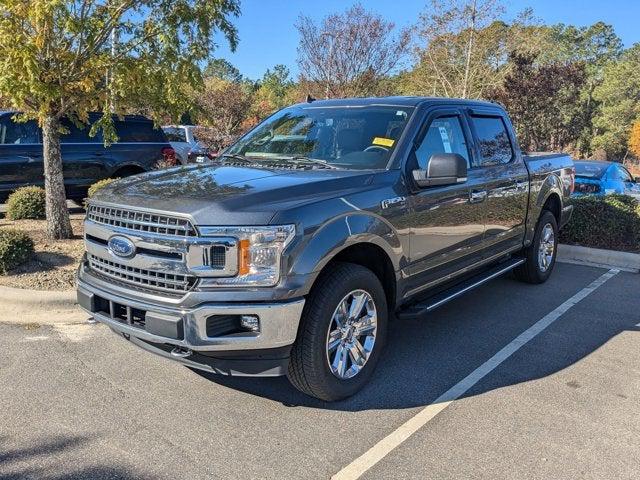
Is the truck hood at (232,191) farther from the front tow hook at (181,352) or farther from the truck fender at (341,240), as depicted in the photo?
the front tow hook at (181,352)

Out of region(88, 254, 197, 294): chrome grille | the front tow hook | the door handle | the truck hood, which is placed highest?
the truck hood

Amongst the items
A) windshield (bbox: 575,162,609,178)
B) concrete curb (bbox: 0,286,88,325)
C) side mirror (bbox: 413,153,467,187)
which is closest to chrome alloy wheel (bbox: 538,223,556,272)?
side mirror (bbox: 413,153,467,187)

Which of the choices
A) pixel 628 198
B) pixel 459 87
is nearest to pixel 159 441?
pixel 628 198

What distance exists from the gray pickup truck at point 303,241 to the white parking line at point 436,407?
1.53 feet

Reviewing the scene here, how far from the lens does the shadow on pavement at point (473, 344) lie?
3756 millimetres

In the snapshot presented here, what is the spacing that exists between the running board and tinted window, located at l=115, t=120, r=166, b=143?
7623mm

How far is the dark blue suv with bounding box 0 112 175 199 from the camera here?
9336 millimetres

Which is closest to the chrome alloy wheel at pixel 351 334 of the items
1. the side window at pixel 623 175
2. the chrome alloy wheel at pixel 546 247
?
the chrome alloy wheel at pixel 546 247

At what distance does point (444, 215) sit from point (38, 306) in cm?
372

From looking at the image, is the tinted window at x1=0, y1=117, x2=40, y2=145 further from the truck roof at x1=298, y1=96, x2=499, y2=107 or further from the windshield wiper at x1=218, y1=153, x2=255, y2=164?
the truck roof at x1=298, y1=96, x2=499, y2=107

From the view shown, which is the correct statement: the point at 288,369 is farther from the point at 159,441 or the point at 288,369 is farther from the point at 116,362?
the point at 116,362

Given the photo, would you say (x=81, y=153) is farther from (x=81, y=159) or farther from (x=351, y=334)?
(x=351, y=334)

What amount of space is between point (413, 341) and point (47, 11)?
15.1 ft

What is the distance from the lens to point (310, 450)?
120 inches
